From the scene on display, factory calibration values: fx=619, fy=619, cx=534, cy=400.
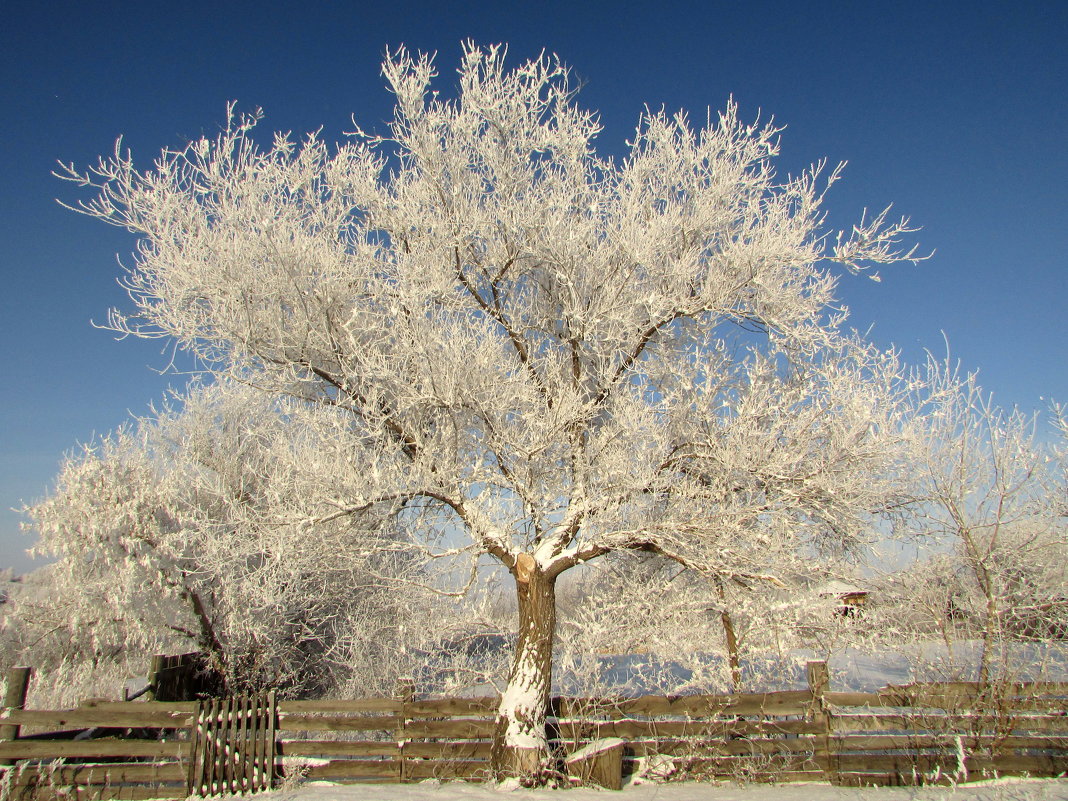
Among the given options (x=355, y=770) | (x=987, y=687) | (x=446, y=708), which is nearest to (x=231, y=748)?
(x=355, y=770)

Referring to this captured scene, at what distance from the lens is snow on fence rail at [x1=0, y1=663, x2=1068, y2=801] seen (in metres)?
6.93

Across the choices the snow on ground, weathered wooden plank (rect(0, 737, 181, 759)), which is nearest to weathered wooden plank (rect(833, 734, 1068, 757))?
the snow on ground

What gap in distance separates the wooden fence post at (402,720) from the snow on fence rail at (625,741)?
17 millimetres

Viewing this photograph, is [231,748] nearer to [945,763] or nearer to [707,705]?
[707,705]

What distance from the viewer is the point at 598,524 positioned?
22.7ft

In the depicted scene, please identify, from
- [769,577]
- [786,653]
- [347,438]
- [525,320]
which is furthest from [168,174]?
[786,653]

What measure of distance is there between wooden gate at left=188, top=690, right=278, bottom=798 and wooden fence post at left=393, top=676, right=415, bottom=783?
1421 mm

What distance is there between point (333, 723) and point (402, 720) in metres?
0.80

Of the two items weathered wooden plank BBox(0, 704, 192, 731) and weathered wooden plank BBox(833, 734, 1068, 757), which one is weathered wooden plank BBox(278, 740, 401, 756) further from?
weathered wooden plank BBox(833, 734, 1068, 757)

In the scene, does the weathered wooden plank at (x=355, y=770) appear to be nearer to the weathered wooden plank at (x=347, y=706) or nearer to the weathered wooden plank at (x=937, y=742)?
the weathered wooden plank at (x=347, y=706)

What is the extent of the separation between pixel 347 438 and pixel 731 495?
4.54 m

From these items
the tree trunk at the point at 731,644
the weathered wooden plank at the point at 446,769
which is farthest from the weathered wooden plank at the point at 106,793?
the tree trunk at the point at 731,644

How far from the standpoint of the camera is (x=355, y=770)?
7176mm

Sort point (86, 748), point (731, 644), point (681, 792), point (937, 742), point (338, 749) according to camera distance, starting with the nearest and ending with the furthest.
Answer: point (681, 792)
point (937, 742)
point (86, 748)
point (338, 749)
point (731, 644)
